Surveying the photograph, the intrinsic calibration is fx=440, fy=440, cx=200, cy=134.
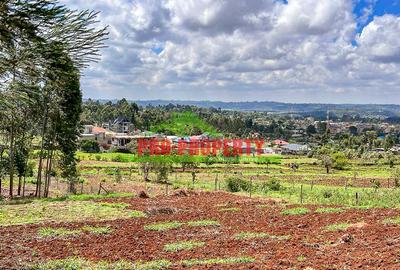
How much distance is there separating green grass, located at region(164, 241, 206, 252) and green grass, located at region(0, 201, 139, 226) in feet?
25.5

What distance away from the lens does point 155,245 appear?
13.4 metres

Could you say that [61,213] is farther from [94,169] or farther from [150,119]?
[150,119]

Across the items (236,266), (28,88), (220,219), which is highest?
(28,88)

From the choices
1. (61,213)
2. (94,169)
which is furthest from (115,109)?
(61,213)

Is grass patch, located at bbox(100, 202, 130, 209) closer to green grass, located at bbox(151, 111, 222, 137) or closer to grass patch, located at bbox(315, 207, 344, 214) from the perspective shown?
grass patch, located at bbox(315, 207, 344, 214)

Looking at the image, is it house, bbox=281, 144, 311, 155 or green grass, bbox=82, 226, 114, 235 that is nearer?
green grass, bbox=82, 226, 114, 235

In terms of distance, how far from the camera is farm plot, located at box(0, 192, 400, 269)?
33.5 ft

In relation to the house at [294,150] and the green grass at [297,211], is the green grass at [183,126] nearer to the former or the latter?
the house at [294,150]

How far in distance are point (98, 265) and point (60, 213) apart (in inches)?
454

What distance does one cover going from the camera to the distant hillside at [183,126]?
102 metres

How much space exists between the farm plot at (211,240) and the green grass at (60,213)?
239mm

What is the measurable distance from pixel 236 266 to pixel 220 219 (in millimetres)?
8892

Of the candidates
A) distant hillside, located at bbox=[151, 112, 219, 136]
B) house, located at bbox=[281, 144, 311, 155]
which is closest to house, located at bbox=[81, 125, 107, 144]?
distant hillside, located at bbox=[151, 112, 219, 136]

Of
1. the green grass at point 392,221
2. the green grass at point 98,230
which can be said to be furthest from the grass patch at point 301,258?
the green grass at point 98,230
